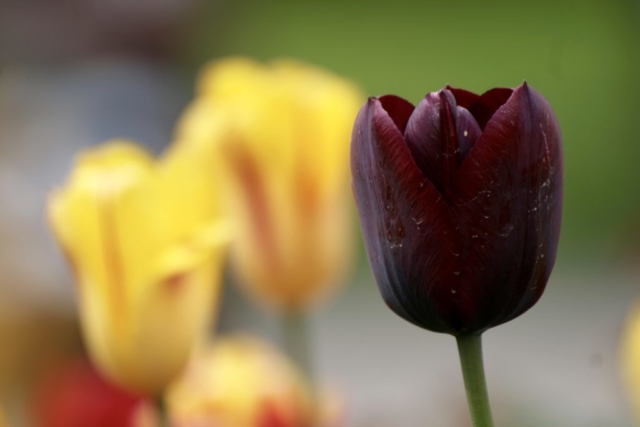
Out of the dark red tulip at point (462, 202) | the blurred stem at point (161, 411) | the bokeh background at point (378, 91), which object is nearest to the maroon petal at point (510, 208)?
the dark red tulip at point (462, 202)

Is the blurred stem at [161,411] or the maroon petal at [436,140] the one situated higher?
the maroon petal at [436,140]

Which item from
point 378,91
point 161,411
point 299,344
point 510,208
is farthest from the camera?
point 378,91

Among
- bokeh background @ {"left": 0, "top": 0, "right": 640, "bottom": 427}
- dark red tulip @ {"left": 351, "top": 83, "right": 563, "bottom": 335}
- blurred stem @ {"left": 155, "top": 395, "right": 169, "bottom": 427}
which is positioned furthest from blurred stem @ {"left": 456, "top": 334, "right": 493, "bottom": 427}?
bokeh background @ {"left": 0, "top": 0, "right": 640, "bottom": 427}

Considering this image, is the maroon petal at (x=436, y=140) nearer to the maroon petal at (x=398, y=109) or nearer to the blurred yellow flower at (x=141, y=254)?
the maroon petal at (x=398, y=109)

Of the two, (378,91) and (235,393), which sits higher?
(378,91)

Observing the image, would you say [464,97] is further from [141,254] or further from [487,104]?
[141,254]

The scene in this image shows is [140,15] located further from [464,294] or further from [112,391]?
[464,294]

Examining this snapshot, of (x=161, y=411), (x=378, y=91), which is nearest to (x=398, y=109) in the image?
(x=161, y=411)
